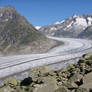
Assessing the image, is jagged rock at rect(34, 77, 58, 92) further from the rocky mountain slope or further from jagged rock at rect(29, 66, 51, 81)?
the rocky mountain slope

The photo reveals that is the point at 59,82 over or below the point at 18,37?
below

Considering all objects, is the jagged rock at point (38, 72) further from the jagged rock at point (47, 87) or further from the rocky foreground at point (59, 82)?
the jagged rock at point (47, 87)

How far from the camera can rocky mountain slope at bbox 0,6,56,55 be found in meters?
68.2

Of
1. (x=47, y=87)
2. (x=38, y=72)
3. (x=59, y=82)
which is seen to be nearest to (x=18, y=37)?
(x=38, y=72)

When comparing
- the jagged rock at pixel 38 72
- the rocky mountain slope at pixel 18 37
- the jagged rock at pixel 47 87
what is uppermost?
the rocky mountain slope at pixel 18 37

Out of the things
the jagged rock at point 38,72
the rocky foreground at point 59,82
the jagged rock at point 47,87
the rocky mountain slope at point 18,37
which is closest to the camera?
the rocky foreground at point 59,82

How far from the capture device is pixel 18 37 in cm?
7525

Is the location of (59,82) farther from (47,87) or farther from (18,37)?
(18,37)

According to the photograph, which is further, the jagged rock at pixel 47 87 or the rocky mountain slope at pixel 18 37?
the rocky mountain slope at pixel 18 37

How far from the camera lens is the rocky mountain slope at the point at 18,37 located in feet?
224

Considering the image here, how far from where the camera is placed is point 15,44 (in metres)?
71.9

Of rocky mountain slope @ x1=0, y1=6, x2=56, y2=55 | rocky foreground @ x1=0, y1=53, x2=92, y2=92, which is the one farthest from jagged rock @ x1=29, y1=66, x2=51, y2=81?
rocky mountain slope @ x1=0, y1=6, x2=56, y2=55

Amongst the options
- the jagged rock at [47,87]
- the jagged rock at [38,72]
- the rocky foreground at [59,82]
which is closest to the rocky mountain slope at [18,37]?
the rocky foreground at [59,82]

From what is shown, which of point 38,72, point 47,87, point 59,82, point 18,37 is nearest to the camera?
point 47,87
